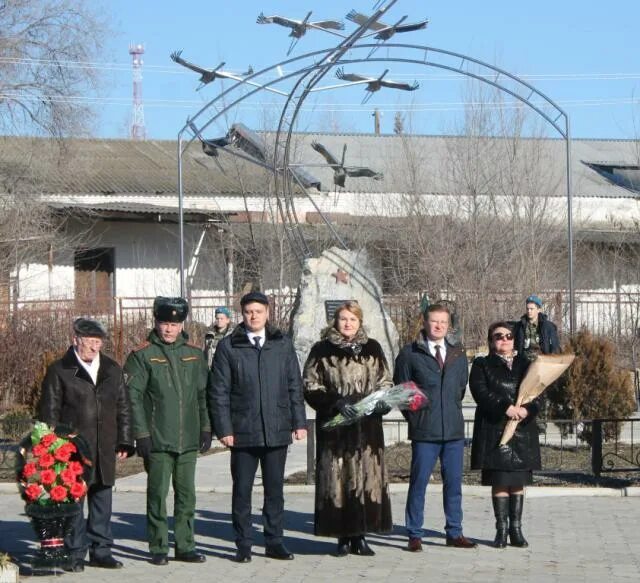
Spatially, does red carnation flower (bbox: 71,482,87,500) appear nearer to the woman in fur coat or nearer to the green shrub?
the woman in fur coat

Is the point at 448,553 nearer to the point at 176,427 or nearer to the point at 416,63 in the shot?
the point at 176,427

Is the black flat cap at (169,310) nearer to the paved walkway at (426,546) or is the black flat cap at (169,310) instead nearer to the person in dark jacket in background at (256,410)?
the person in dark jacket in background at (256,410)

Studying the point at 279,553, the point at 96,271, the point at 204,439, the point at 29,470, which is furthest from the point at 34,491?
the point at 96,271

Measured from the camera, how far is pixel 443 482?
8641 mm

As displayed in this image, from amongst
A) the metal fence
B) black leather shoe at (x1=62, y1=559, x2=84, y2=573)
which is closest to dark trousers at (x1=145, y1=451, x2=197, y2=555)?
black leather shoe at (x1=62, y1=559, x2=84, y2=573)

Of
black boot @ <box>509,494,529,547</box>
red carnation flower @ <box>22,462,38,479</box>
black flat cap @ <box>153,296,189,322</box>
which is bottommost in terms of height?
black boot @ <box>509,494,529,547</box>

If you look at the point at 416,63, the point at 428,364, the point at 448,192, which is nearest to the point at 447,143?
the point at 448,192

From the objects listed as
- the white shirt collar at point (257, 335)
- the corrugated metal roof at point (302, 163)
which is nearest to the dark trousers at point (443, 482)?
the white shirt collar at point (257, 335)

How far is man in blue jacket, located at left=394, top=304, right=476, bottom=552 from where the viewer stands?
28.2 ft

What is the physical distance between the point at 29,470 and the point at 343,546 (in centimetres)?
219

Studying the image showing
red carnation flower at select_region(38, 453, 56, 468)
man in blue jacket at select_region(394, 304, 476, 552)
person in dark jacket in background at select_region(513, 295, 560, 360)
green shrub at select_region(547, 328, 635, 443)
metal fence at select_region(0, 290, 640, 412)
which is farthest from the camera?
metal fence at select_region(0, 290, 640, 412)

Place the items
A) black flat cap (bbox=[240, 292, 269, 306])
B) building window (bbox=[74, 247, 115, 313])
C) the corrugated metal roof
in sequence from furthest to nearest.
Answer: building window (bbox=[74, 247, 115, 313]), the corrugated metal roof, black flat cap (bbox=[240, 292, 269, 306])

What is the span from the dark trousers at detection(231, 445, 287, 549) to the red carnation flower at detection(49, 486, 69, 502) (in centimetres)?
120

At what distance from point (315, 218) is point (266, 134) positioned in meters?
4.26
